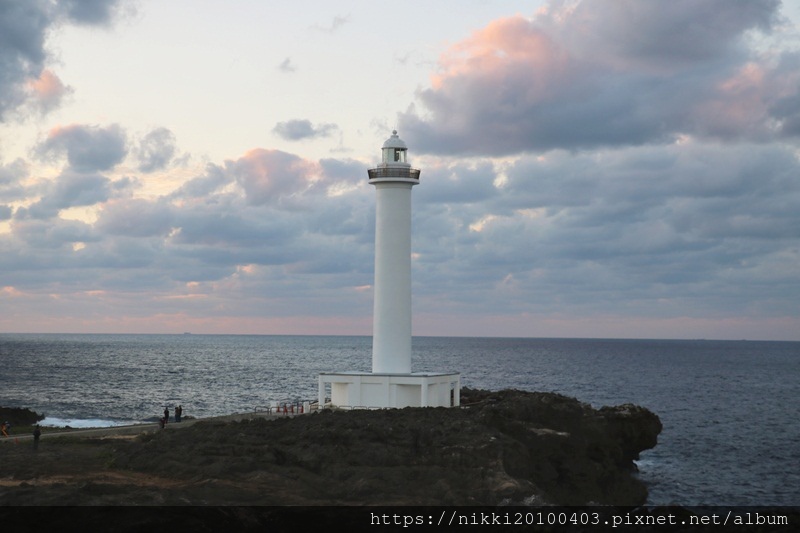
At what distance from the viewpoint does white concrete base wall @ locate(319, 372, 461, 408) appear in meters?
38.3

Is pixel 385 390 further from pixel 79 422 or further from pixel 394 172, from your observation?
pixel 79 422

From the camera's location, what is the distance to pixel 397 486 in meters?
24.9

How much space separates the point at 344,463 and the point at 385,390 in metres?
12.4

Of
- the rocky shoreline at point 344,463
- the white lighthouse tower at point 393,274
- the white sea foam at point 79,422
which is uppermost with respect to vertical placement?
the white lighthouse tower at point 393,274

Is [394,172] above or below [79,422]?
above

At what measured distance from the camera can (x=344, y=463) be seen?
86.0 feet

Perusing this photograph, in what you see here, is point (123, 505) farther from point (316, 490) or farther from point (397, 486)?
point (397, 486)

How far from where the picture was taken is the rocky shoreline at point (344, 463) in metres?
22.6

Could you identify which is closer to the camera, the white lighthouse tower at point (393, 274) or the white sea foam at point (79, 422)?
the white lighthouse tower at point (393, 274)

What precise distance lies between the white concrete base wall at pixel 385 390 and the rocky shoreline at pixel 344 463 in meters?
3.21

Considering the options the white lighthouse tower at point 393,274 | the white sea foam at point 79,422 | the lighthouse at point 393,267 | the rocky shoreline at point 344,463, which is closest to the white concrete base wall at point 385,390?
the white lighthouse tower at point 393,274

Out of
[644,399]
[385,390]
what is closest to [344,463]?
[385,390]

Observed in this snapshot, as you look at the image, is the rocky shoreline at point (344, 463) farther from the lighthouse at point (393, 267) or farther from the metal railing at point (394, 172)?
the metal railing at point (394, 172)

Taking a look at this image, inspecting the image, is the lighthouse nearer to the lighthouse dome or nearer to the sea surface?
the lighthouse dome
